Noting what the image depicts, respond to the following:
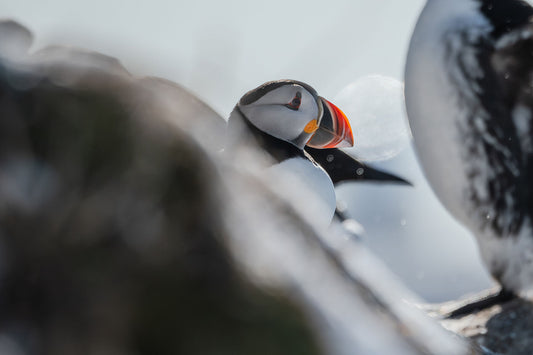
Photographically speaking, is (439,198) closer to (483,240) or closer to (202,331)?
(483,240)

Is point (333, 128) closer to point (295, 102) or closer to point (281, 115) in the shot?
point (295, 102)

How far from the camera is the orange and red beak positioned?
4.19m

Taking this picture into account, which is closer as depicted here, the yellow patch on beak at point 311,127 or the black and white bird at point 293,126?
the black and white bird at point 293,126

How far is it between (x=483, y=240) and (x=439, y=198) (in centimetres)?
38

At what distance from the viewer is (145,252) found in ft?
2.35

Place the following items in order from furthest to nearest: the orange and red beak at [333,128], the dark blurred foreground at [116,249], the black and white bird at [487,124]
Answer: the orange and red beak at [333,128], the black and white bird at [487,124], the dark blurred foreground at [116,249]

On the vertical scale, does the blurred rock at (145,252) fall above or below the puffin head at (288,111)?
above

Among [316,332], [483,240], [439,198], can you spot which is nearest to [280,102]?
[439,198]

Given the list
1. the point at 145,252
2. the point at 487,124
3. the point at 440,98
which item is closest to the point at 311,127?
the point at 440,98

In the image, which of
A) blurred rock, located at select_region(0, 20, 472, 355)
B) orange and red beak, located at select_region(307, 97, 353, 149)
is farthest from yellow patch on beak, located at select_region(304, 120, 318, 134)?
blurred rock, located at select_region(0, 20, 472, 355)

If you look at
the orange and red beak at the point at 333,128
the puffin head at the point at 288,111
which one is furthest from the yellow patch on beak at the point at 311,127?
the orange and red beak at the point at 333,128

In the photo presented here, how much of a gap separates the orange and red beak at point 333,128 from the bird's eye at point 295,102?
0.23 m

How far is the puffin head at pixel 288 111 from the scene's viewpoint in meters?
3.81

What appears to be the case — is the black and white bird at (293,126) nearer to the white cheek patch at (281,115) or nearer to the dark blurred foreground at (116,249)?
the white cheek patch at (281,115)
